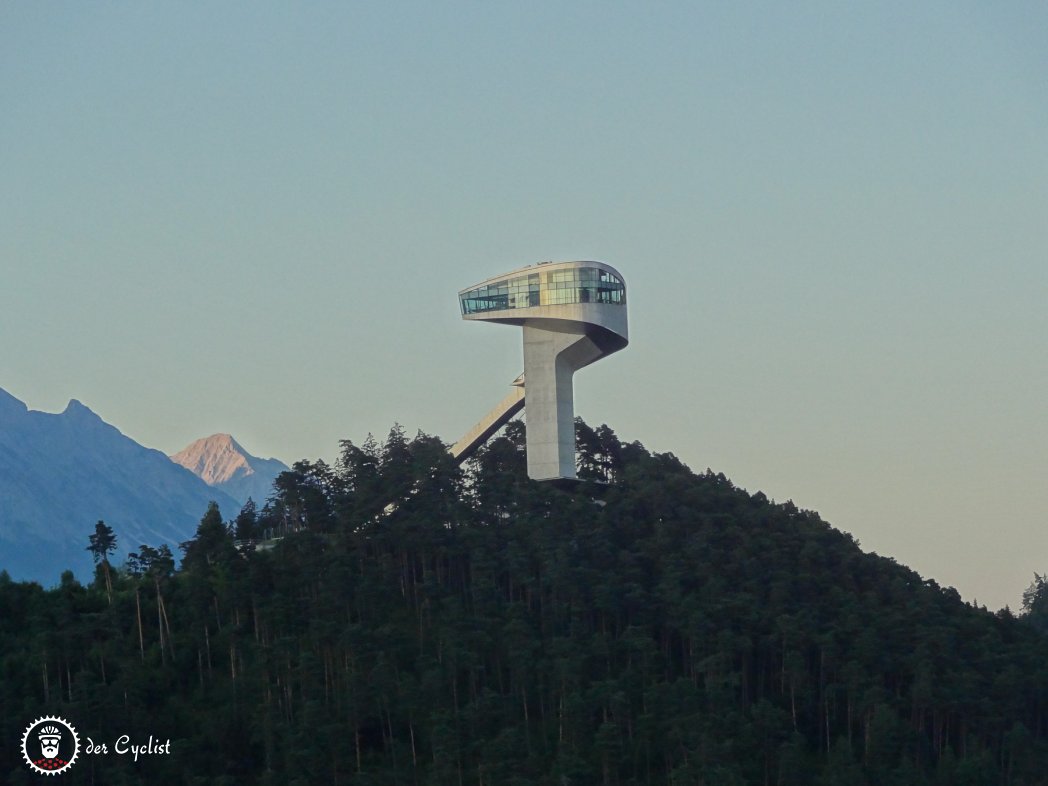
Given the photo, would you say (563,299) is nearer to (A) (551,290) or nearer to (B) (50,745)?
(A) (551,290)

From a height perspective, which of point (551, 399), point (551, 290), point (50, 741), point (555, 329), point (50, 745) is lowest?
point (50, 745)

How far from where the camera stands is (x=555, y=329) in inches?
4193

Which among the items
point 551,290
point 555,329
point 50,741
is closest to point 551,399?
point 555,329

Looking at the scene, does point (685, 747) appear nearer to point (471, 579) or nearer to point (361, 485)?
point (471, 579)

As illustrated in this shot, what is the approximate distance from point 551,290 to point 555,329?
2499 mm

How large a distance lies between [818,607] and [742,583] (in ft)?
13.6

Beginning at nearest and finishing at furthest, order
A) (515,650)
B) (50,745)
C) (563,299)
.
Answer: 1. (50,745)
2. (515,650)
3. (563,299)

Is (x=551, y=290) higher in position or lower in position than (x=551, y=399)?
higher

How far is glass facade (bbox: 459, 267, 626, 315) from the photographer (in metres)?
105

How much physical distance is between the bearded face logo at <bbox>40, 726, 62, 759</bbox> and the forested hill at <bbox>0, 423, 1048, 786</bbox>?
2.85ft

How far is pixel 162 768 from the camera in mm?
73812

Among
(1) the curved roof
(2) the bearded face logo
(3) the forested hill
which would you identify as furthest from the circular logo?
(1) the curved roof

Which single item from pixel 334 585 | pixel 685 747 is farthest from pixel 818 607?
pixel 334 585

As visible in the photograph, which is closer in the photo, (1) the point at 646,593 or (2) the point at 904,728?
(2) the point at 904,728
